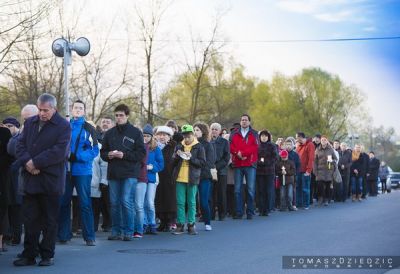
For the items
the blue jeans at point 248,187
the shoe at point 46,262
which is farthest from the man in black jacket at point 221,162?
the shoe at point 46,262

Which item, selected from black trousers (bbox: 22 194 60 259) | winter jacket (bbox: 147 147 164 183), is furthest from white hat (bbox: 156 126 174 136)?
black trousers (bbox: 22 194 60 259)

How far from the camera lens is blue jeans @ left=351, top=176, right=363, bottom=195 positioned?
29763 mm

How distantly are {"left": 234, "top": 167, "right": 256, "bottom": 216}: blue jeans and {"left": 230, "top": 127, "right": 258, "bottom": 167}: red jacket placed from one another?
0.15 metres

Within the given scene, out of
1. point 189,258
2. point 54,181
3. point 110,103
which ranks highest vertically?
point 110,103

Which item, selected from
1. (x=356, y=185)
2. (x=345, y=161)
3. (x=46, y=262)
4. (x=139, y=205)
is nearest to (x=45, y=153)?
(x=46, y=262)

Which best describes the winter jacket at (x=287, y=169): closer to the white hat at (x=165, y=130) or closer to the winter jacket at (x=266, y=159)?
the winter jacket at (x=266, y=159)

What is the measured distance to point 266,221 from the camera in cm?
1808

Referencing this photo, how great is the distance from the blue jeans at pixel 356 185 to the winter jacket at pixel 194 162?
15.7m

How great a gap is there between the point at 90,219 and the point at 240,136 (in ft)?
24.3

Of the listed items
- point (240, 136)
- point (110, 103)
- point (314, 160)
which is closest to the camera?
point (240, 136)

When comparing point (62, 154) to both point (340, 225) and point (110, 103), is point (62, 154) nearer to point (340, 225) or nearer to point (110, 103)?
point (340, 225)

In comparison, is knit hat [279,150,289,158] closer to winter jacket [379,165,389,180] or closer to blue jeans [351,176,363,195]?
blue jeans [351,176,363,195]

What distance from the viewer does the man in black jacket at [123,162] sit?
13109 millimetres

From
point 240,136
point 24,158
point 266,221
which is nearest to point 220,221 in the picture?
point 266,221
